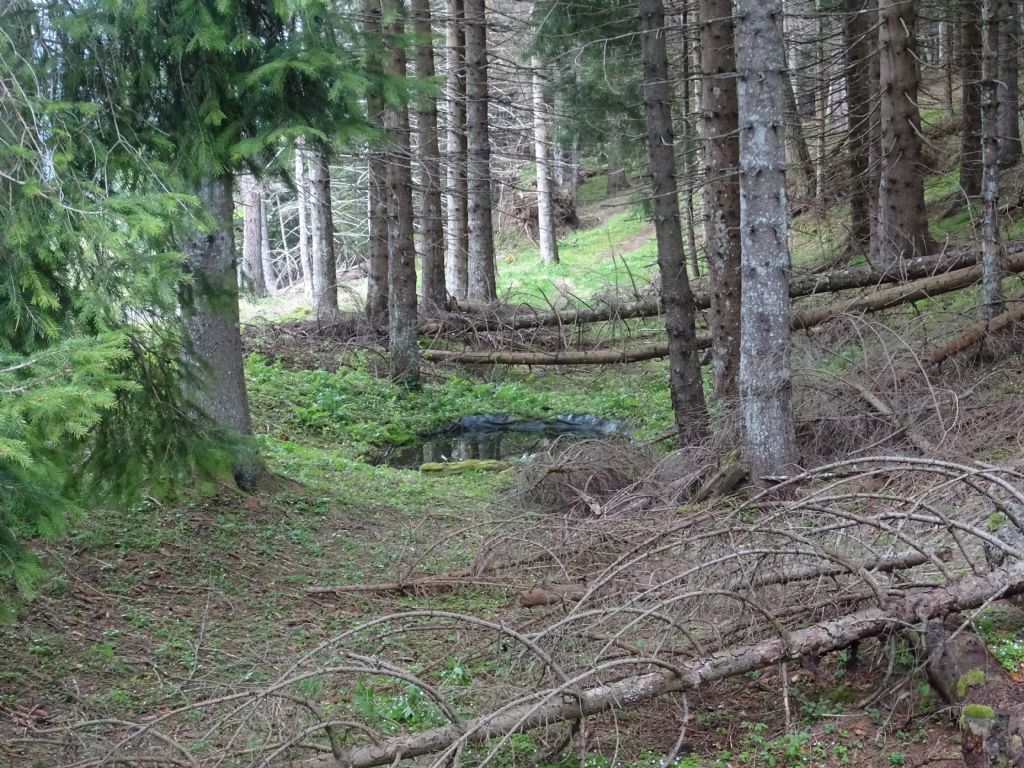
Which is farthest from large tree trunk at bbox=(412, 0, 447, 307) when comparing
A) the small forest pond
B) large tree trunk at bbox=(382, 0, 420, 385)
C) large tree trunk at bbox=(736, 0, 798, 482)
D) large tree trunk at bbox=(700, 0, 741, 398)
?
large tree trunk at bbox=(736, 0, 798, 482)

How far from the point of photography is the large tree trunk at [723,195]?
10.2 m

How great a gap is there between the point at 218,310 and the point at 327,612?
237 cm

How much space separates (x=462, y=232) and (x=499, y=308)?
14.9 ft

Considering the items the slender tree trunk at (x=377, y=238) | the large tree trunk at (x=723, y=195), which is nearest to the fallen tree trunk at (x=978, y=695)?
the large tree trunk at (x=723, y=195)

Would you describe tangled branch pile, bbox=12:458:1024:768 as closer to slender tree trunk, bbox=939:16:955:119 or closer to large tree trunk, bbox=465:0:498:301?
slender tree trunk, bbox=939:16:955:119

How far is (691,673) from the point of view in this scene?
419 centimetres

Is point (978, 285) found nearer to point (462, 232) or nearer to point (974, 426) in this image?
point (974, 426)

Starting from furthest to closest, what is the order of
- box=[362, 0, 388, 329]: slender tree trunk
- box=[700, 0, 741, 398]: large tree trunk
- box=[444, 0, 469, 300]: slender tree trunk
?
box=[444, 0, 469, 300]: slender tree trunk, box=[362, 0, 388, 329]: slender tree trunk, box=[700, 0, 741, 398]: large tree trunk

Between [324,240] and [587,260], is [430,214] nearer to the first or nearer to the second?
[324,240]

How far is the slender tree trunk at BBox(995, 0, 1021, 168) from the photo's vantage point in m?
11.1

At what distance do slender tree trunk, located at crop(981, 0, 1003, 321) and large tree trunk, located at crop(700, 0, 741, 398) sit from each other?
7.82 feet

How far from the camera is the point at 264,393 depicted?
1393cm

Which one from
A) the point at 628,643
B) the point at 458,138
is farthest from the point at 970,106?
the point at 628,643

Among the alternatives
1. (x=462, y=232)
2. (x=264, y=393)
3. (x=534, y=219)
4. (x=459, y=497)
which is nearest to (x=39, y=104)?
(x=459, y=497)
